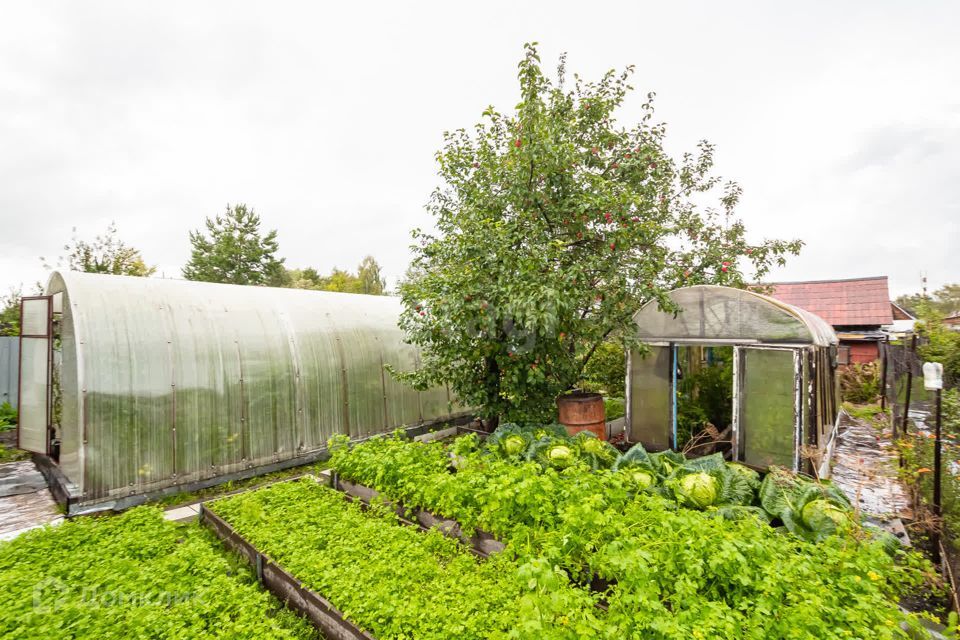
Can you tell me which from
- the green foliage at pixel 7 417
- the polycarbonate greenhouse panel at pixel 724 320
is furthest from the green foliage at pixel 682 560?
the green foliage at pixel 7 417

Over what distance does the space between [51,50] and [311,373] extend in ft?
24.4

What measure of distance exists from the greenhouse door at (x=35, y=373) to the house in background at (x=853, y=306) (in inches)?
754

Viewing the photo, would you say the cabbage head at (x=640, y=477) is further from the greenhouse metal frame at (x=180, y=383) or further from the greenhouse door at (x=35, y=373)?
the greenhouse door at (x=35, y=373)

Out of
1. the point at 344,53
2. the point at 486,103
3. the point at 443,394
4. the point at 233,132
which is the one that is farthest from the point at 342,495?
the point at 233,132

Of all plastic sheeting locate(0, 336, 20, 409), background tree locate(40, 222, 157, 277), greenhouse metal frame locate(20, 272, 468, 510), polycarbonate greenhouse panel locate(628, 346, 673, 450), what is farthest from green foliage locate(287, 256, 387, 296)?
polycarbonate greenhouse panel locate(628, 346, 673, 450)

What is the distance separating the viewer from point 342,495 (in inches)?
203

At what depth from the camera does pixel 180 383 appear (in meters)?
6.24

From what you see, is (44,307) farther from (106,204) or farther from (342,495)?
(106,204)

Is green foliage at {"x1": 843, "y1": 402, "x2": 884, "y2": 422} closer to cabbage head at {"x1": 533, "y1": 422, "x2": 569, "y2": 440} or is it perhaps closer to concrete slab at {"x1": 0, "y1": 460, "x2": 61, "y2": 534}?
cabbage head at {"x1": 533, "y1": 422, "x2": 569, "y2": 440}

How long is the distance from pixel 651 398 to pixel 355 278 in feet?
129

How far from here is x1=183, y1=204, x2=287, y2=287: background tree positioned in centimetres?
3128

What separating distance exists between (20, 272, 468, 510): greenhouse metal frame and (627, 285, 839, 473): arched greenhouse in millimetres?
5639

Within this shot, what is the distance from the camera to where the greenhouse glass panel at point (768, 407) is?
561 centimetres

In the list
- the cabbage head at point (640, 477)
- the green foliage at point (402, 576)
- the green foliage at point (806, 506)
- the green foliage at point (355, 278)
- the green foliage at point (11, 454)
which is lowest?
the green foliage at point (11, 454)
